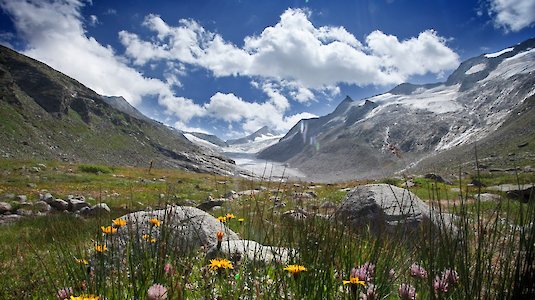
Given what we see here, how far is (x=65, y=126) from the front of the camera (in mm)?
125812

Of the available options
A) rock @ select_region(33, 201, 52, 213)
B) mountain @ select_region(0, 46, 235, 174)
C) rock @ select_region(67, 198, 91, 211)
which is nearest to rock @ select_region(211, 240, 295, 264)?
rock @ select_region(33, 201, 52, 213)

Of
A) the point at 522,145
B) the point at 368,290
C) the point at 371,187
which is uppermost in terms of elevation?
the point at 522,145

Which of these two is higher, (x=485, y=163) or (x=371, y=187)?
(x=485, y=163)

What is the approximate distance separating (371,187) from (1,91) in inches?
5375

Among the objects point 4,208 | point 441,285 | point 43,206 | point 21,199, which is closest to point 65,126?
point 21,199

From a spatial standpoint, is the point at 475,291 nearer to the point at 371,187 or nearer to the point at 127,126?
the point at 371,187

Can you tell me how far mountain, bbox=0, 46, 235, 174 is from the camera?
99.2 metres

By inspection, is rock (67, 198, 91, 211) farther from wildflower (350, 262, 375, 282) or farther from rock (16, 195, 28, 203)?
wildflower (350, 262, 375, 282)

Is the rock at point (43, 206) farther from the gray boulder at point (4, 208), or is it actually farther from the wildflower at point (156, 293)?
the wildflower at point (156, 293)

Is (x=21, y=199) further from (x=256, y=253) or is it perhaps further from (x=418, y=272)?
(x=418, y=272)

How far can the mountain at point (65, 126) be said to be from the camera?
99.2m

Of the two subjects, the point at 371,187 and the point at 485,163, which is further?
the point at 485,163

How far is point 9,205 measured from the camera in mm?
14500

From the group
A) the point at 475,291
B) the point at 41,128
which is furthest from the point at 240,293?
the point at 41,128
